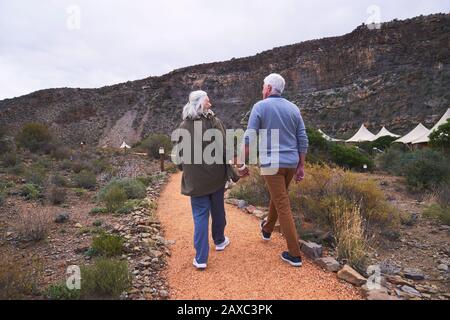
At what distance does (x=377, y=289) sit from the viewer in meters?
3.24

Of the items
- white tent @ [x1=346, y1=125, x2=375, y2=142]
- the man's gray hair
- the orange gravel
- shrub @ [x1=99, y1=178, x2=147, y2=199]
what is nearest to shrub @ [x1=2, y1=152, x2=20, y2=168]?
shrub @ [x1=99, y1=178, x2=147, y2=199]

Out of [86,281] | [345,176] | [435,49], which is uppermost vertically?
[435,49]

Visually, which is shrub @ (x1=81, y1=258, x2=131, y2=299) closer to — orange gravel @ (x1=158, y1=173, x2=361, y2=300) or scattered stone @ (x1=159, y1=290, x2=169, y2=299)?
scattered stone @ (x1=159, y1=290, x2=169, y2=299)

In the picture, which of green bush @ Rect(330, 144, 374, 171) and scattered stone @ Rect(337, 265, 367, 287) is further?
green bush @ Rect(330, 144, 374, 171)

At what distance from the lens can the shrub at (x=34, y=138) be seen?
1795 centimetres

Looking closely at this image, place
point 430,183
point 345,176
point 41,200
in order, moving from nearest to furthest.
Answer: point 345,176 < point 41,200 < point 430,183

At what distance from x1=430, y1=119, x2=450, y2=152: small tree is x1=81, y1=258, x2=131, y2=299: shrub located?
1433 cm

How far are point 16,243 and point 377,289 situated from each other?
452 cm

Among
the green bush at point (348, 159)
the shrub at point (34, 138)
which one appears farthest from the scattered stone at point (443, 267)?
the shrub at point (34, 138)

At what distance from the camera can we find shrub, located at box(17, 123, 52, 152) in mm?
17953

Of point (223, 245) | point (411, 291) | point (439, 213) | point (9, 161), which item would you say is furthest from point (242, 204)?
point (9, 161)
